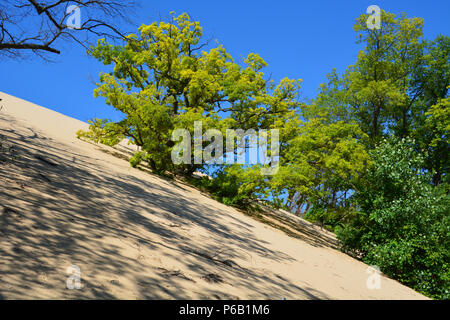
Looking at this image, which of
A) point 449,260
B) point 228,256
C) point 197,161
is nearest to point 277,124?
point 197,161

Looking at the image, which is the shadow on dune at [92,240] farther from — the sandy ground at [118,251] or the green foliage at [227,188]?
the green foliage at [227,188]

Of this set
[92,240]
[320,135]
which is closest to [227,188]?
[320,135]

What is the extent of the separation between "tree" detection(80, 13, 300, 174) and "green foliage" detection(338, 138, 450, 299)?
5554 mm

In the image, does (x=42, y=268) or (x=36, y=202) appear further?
(x=36, y=202)

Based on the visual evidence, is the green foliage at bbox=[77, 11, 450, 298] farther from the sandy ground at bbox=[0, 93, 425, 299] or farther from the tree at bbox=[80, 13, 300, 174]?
the sandy ground at bbox=[0, 93, 425, 299]

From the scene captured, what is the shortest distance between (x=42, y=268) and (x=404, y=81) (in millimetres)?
23949

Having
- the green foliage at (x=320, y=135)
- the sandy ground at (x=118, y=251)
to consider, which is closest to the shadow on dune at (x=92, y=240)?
the sandy ground at (x=118, y=251)

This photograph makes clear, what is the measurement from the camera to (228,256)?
4.67m

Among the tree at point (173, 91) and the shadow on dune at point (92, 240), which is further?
the tree at point (173, 91)

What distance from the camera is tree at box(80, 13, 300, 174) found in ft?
40.4

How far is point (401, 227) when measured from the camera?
10.3m

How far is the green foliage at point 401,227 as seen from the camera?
930cm

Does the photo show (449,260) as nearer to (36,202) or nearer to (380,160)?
(380,160)

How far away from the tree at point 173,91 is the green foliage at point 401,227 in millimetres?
5554
